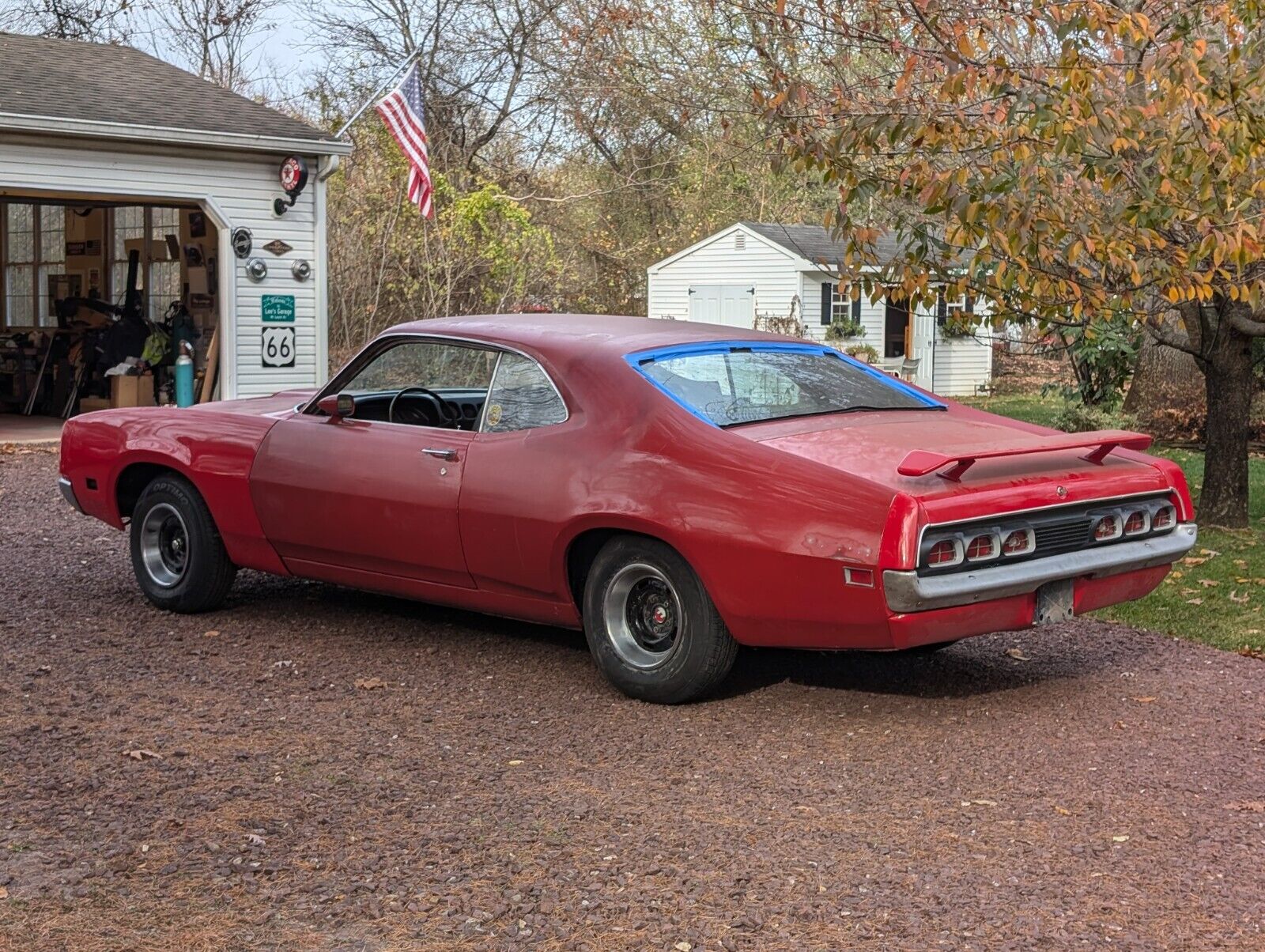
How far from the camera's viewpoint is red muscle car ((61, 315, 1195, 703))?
527cm

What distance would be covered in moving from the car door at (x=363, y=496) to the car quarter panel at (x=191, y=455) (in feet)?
0.41

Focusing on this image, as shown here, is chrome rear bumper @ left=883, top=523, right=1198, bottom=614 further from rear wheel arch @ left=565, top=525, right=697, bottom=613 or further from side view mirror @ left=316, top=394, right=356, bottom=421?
side view mirror @ left=316, top=394, right=356, bottom=421

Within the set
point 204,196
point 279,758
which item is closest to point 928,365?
point 204,196

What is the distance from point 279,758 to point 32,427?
13501 millimetres

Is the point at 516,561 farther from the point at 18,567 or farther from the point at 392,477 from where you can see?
the point at 18,567

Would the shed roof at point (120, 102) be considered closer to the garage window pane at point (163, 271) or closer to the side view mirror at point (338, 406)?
the garage window pane at point (163, 271)

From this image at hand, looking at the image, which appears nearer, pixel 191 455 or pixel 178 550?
pixel 191 455

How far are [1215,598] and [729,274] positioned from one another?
24.4 meters

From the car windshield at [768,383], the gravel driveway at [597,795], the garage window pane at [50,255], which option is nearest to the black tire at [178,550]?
the gravel driveway at [597,795]

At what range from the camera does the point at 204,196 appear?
1680 centimetres

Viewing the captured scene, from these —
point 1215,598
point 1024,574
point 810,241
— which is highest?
point 810,241

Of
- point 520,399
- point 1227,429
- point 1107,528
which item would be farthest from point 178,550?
point 1227,429

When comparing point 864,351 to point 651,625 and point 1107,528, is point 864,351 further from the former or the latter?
point 651,625

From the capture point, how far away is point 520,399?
6.32 metres
